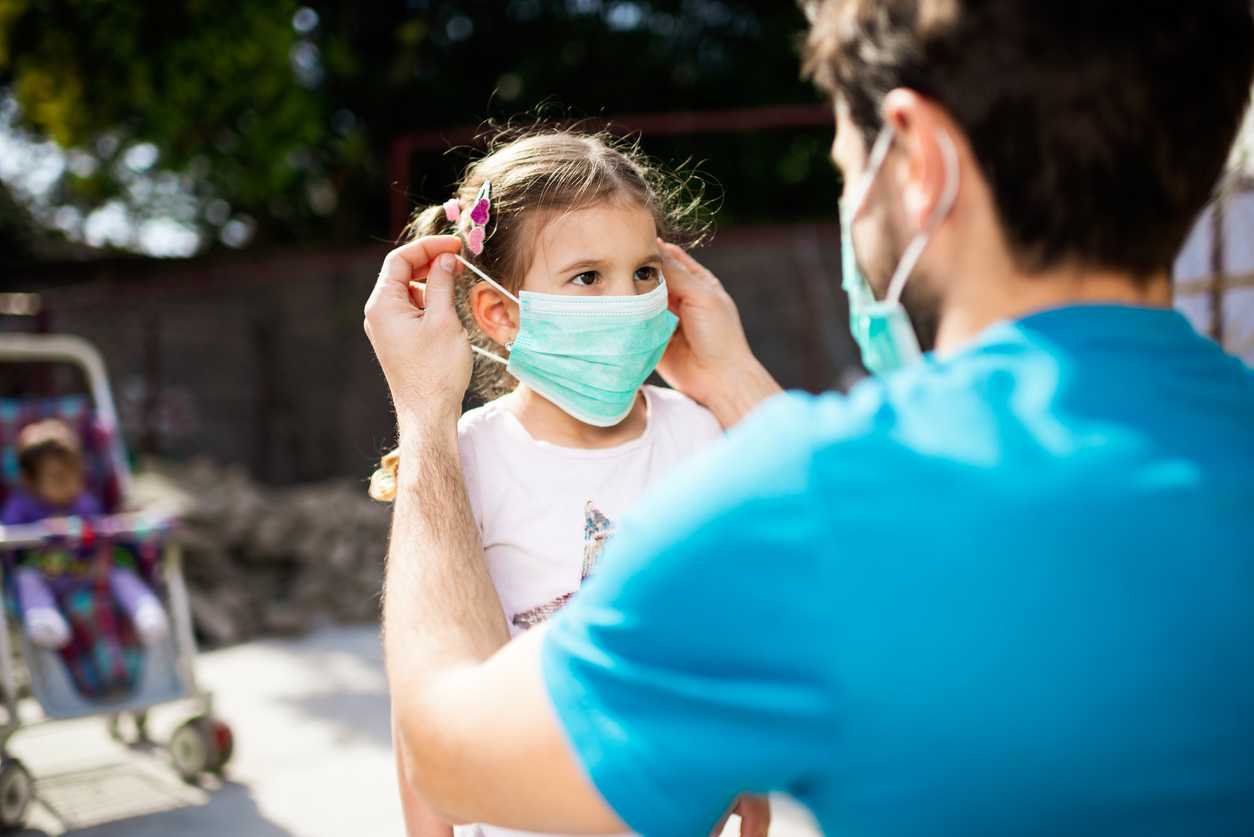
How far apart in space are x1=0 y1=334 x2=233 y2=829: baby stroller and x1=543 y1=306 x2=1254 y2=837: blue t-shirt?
10.8ft

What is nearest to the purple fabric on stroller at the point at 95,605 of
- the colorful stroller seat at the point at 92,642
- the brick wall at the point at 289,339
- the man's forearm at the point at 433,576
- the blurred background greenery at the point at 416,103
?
the colorful stroller seat at the point at 92,642

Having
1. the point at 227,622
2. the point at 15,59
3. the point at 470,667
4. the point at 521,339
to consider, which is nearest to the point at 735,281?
the point at 227,622

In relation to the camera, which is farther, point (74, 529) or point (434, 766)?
point (74, 529)

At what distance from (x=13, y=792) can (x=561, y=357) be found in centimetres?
263

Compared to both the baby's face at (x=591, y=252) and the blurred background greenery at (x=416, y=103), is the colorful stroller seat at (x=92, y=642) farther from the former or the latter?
the blurred background greenery at (x=416, y=103)

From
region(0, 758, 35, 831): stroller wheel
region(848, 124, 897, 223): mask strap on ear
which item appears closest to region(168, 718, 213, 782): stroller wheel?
region(0, 758, 35, 831): stroller wheel

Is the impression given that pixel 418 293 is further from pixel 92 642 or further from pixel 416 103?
pixel 416 103

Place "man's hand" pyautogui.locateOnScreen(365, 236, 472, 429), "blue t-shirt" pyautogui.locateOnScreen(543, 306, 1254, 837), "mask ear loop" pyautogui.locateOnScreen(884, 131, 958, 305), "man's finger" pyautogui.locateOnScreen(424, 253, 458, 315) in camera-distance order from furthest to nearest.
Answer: "man's finger" pyautogui.locateOnScreen(424, 253, 458, 315)
"man's hand" pyautogui.locateOnScreen(365, 236, 472, 429)
"mask ear loop" pyautogui.locateOnScreen(884, 131, 958, 305)
"blue t-shirt" pyautogui.locateOnScreen(543, 306, 1254, 837)

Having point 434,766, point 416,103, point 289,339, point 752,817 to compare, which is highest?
point 416,103

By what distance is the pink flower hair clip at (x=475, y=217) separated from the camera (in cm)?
198

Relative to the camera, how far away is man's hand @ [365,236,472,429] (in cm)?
156

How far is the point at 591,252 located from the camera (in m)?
1.98

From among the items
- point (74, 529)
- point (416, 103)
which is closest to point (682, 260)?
point (74, 529)

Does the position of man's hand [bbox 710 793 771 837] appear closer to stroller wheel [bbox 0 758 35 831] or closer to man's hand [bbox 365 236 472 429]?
man's hand [bbox 365 236 472 429]
